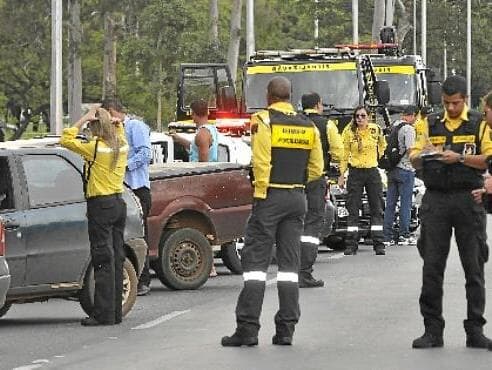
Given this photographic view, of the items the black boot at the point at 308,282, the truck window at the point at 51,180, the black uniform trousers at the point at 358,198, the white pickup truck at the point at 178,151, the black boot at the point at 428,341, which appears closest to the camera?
the black boot at the point at 428,341

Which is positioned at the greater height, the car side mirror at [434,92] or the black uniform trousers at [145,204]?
the car side mirror at [434,92]

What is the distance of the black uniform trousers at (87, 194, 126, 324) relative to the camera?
14820 millimetres

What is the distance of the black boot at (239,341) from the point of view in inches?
509

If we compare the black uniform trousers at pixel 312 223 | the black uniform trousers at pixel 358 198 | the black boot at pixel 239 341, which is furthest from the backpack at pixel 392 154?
the black boot at pixel 239 341

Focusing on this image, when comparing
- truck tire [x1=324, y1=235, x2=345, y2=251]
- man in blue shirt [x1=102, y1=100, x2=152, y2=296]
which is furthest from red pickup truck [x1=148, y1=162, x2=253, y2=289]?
truck tire [x1=324, y1=235, x2=345, y2=251]

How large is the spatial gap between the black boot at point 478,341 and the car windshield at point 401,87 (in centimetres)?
2251

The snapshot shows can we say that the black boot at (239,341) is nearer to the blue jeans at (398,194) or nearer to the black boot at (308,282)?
the black boot at (308,282)

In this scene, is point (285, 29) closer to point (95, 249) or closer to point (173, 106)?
point (173, 106)

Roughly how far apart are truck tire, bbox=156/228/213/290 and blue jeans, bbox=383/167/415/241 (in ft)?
23.0

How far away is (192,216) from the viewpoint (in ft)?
61.4

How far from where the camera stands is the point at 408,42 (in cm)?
10269

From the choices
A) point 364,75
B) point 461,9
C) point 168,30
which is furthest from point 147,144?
point 461,9

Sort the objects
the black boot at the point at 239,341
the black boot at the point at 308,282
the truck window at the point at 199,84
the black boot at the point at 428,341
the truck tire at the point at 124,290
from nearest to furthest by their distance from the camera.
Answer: the black boot at the point at 428,341
the black boot at the point at 239,341
the truck tire at the point at 124,290
the black boot at the point at 308,282
the truck window at the point at 199,84

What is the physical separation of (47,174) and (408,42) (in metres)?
88.6
